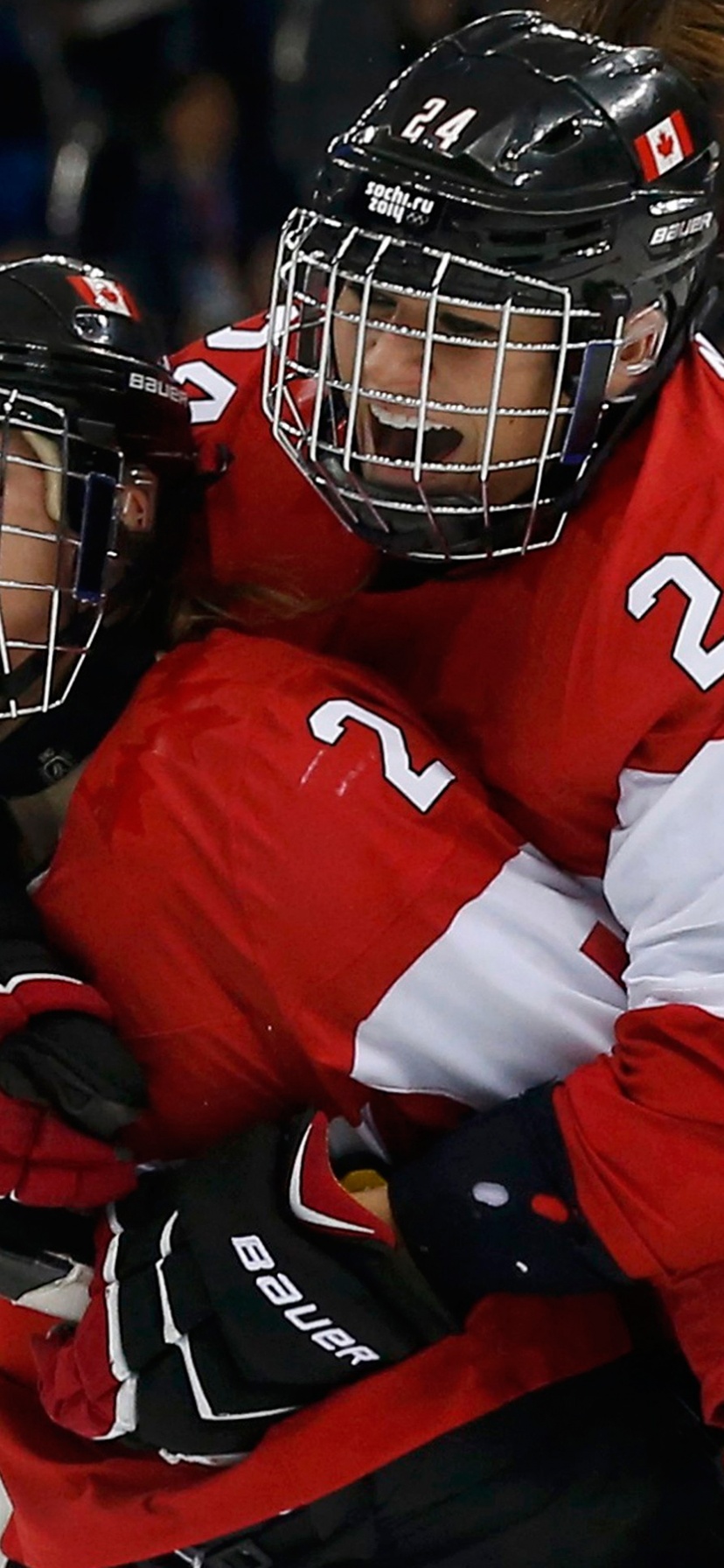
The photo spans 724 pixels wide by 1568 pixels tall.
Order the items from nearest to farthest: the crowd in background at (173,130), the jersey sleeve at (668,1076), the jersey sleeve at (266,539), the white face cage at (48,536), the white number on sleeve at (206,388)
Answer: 1. the jersey sleeve at (668,1076)
2. the white face cage at (48,536)
3. the jersey sleeve at (266,539)
4. the white number on sleeve at (206,388)
5. the crowd in background at (173,130)

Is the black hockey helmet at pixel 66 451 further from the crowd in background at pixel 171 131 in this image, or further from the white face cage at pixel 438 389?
the crowd in background at pixel 171 131

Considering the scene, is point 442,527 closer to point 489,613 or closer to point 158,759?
point 489,613

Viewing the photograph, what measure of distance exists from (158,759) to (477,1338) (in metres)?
0.38

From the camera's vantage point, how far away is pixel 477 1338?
1038mm

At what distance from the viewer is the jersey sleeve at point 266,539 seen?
118 cm

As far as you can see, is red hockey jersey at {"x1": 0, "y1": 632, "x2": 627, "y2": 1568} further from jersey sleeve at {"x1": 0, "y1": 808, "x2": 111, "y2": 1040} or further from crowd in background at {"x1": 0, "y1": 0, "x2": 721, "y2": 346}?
crowd in background at {"x1": 0, "y1": 0, "x2": 721, "y2": 346}

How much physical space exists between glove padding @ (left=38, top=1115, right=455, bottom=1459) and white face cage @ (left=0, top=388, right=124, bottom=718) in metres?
0.31

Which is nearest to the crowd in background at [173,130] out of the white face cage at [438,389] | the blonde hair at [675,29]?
the blonde hair at [675,29]

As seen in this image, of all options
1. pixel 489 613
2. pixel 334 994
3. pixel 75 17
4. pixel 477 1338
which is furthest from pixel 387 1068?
pixel 75 17

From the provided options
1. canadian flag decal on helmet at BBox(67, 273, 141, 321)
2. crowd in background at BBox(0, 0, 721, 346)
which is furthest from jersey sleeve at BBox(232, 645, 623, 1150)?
crowd in background at BBox(0, 0, 721, 346)

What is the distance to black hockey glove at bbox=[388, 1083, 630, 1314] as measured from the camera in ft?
3.17

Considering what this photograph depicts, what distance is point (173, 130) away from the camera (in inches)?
92.9

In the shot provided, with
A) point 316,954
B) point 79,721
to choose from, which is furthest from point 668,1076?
point 79,721

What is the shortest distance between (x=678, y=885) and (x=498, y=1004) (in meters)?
0.13
